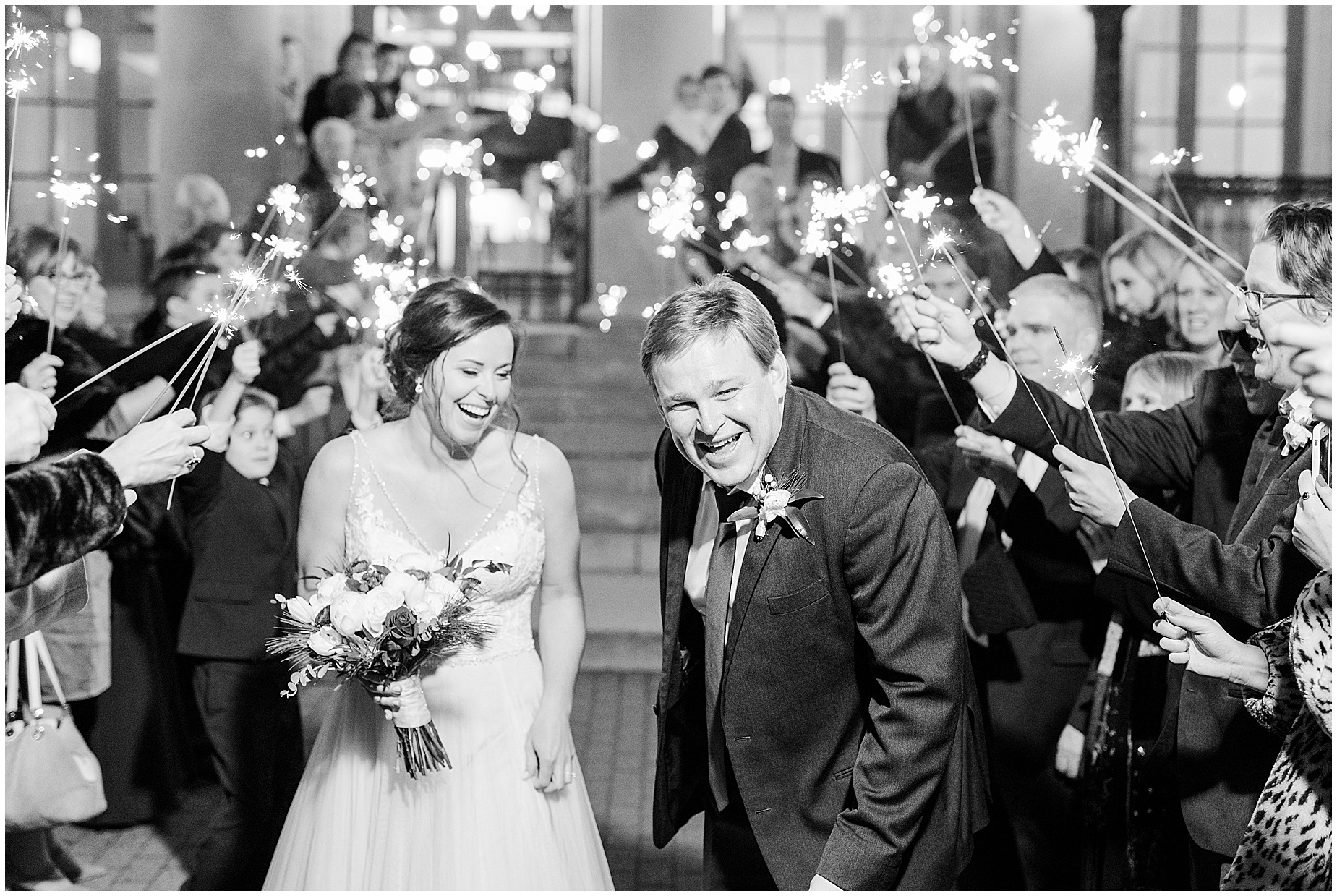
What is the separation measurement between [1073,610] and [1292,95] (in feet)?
33.8

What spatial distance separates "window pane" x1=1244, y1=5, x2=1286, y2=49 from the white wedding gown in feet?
37.4

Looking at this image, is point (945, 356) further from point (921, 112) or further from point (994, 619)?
point (921, 112)

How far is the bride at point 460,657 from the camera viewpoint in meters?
3.01

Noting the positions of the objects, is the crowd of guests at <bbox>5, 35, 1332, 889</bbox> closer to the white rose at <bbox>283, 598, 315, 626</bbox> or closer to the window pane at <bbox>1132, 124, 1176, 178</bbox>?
the white rose at <bbox>283, 598, 315, 626</bbox>

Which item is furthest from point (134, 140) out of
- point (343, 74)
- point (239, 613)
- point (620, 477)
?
point (239, 613)

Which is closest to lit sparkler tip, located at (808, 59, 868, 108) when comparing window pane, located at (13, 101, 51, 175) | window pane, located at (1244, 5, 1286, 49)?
window pane, located at (13, 101, 51, 175)

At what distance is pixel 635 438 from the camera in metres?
8.74

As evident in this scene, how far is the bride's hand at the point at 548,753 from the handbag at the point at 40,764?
Answer: 56.9 inches

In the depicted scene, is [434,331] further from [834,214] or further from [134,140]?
[134,140]

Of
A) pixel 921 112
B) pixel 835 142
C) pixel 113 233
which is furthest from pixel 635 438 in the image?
pixel 835 142

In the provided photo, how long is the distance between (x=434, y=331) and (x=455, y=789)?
1132 mm

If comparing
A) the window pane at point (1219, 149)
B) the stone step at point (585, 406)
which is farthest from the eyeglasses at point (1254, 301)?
the window pane at point (1219, 149)

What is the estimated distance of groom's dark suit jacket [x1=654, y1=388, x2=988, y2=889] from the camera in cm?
237

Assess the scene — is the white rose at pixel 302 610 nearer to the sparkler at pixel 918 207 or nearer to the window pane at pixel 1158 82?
the sparkler at pixel 918 207
